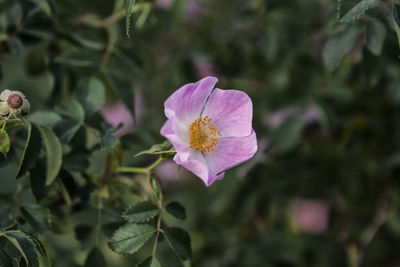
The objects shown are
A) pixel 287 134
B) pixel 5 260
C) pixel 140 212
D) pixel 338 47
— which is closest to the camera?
pixel 5 260

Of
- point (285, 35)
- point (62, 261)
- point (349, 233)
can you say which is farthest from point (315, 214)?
point (62, 261)

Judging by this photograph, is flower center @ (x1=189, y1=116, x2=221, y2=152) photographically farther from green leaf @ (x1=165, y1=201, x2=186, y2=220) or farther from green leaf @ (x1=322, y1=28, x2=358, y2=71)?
green leaf @ (x1=322, y1=28, x2=358, y2=71)

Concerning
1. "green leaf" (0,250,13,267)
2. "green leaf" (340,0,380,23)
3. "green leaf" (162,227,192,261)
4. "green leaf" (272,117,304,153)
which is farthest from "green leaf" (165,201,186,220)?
"green leaf" (272,117,304,153)

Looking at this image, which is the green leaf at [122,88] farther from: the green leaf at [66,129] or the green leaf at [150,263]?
the green leaf at [150,263]

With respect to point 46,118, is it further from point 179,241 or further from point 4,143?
point 179,241

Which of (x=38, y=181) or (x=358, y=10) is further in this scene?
(x=38, y=181)

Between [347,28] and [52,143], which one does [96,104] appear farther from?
[347,28]

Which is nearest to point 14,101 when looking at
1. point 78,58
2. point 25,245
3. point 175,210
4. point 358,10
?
point 25,245

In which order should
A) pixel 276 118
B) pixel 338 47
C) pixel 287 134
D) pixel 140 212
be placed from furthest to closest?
pixel 276 118 < pixel 287 134 < pixel 338 47 < pixel 140 212
